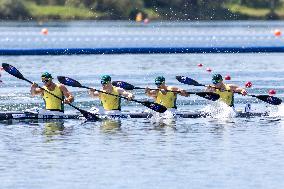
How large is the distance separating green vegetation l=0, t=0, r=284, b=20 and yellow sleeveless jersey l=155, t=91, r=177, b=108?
212ft

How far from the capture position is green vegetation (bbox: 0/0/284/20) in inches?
4060

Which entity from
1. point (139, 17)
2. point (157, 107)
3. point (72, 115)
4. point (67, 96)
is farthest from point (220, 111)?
point (139, 17)

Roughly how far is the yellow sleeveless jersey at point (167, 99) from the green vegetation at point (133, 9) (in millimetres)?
64706

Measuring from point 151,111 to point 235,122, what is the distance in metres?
2.19

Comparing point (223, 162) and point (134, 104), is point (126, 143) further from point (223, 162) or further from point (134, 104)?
point (134, 104)

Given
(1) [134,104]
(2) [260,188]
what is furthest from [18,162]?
(1) [134,104]

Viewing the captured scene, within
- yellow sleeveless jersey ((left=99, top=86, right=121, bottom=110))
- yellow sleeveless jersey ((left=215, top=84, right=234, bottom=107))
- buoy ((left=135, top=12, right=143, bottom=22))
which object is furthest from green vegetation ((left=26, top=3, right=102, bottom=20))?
yellow sleeveless jersey ((left=99, top=86, right=121, bottom=110))

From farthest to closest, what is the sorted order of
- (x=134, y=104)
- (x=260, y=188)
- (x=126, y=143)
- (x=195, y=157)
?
(x=134, y=104)
(x=126, y=143)
(x=195, y=157)
(x=260, y=188)

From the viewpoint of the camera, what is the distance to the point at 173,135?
95.2ft

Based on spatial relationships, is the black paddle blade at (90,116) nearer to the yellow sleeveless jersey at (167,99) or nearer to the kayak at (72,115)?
the kayak at (72,115)

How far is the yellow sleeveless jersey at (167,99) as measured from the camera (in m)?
32.8

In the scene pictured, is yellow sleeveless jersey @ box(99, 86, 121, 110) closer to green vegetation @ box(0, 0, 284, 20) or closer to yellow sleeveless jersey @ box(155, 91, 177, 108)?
yellow sleeveless jersey @ box(155, 91, 177, 108)

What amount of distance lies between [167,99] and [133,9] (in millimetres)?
76831

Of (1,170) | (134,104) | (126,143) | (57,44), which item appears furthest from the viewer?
(57,44)
